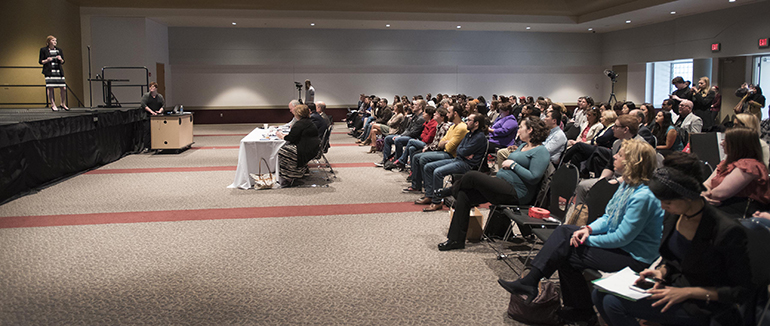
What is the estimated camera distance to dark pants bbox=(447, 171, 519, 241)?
442cm

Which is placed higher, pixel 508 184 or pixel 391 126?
pixel 391 126

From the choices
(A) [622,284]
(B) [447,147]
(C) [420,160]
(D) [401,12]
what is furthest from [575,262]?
(D) [401,12]

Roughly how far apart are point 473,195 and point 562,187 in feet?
2.50

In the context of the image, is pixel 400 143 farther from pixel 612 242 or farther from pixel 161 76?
pixel 161 76

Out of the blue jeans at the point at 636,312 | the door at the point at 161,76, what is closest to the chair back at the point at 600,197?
the blue jeans at the point at 636,312

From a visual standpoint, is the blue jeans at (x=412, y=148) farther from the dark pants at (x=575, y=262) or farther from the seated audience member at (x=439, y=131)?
the dark pants at (x=575, y=262)

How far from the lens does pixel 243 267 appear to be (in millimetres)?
4246

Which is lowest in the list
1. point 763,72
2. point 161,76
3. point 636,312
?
point 636,312

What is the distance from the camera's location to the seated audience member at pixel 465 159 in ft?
19.2

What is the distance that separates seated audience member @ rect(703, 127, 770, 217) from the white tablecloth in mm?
5533

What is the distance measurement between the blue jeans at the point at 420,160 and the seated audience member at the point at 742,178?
11.8ft

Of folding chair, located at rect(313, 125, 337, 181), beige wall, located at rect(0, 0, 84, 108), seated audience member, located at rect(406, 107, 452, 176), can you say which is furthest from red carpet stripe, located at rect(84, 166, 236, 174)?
beige wall, located at rect(0, 0, 84, 108)

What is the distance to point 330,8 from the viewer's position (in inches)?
653

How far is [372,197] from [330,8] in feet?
35.8
